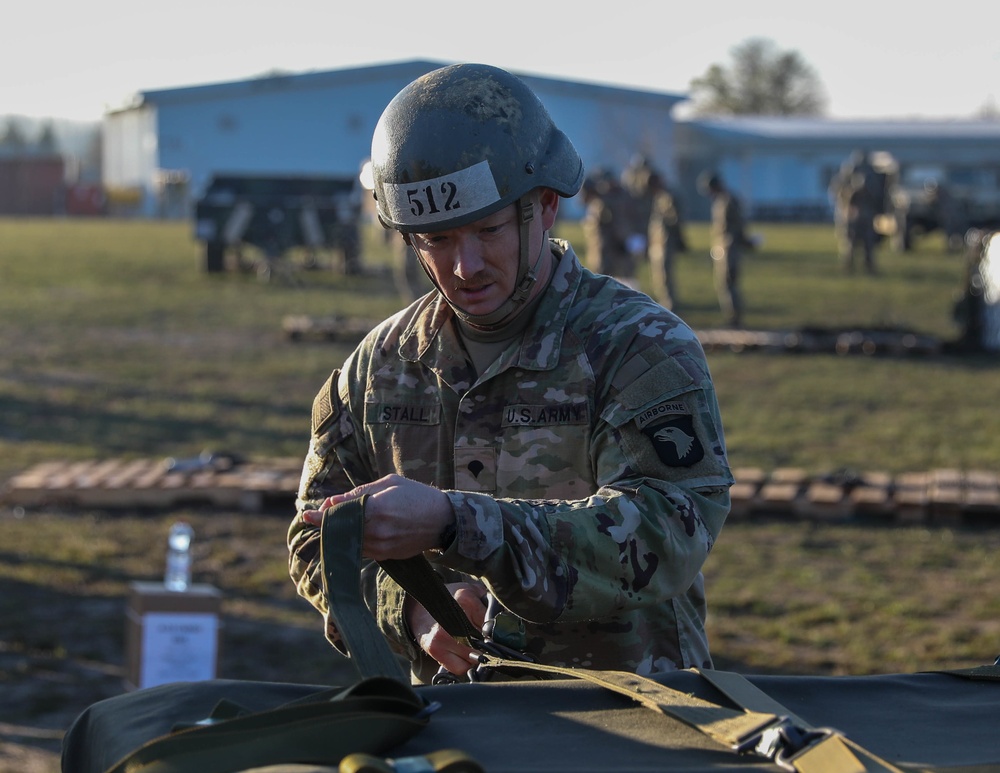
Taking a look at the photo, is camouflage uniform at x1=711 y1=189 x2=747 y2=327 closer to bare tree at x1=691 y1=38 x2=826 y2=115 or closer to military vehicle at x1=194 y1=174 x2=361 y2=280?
military vehicle at x1=194 y1=174 x2=361 y2=280

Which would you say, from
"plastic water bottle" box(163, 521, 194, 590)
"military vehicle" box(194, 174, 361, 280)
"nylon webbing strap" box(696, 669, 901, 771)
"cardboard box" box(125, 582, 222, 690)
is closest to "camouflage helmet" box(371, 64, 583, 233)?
"nylon webbing strap" box(696, 669, 901, 771)

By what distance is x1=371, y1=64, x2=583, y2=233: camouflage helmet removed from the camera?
254 centimetres

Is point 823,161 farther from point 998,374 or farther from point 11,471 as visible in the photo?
point 11,471

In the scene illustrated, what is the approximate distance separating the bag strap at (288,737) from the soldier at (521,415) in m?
0.41

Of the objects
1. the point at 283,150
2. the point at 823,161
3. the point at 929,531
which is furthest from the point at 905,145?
the point at 929,531

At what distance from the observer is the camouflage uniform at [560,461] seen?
234 centimetres

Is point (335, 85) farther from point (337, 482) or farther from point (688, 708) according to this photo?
point (688, 708)

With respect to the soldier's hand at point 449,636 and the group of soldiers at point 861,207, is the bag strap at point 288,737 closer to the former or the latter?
the soldier's hand at point 449,636

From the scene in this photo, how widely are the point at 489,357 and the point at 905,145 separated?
63422 millimetres

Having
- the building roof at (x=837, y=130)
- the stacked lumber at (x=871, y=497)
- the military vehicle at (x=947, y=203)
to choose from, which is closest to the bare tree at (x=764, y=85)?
the building roof at (x=837, y=130)

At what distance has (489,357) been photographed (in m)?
2.77

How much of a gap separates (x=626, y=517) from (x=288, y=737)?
0.75 meters

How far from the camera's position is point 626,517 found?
2355mm

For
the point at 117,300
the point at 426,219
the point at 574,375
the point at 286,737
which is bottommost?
the point at 117,300
